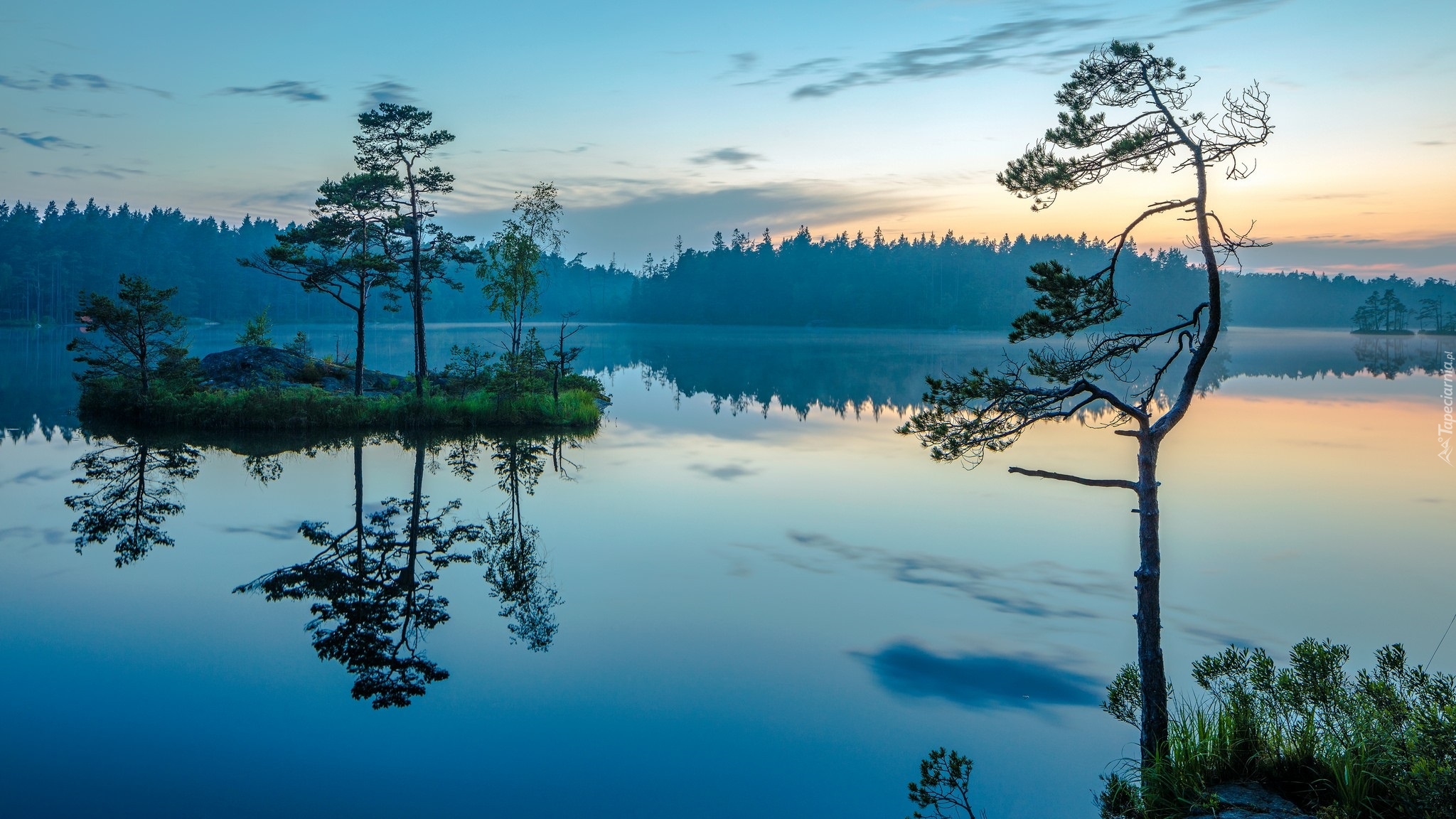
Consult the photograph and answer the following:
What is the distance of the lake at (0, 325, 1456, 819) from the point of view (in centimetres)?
898

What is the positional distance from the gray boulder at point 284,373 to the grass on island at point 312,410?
350cm

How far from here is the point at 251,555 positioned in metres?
15.9

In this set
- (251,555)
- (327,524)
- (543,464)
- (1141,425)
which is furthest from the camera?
(543,464)

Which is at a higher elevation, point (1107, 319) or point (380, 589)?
point (1107, 319)

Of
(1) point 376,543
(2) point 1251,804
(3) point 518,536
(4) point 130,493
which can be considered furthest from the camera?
(4) point 130,493

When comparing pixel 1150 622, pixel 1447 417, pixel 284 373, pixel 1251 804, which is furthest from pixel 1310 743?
pixel 284 373

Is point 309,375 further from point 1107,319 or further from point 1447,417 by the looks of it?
point 1447,417

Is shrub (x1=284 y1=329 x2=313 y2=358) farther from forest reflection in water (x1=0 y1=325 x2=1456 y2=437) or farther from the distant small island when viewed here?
the distant small island

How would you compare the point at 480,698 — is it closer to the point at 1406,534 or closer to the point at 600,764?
the point at 600,764

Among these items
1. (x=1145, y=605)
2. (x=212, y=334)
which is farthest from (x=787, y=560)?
(x=212, y=334)

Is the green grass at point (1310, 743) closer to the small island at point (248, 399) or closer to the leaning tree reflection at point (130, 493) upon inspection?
the leaning tree reflection at point (130, 493)

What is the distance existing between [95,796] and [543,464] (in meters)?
17.1

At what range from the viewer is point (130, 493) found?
20484 mm

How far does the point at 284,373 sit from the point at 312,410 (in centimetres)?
856
